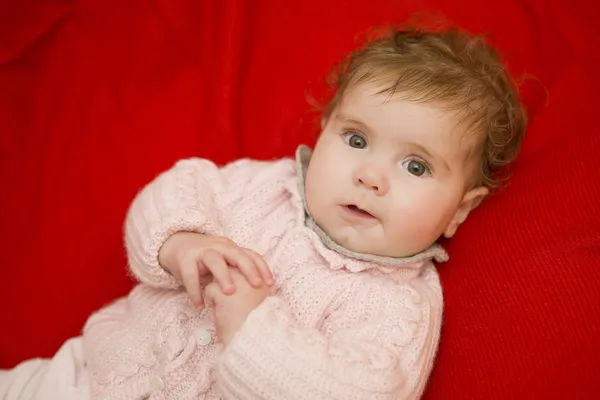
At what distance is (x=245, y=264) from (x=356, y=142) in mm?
288

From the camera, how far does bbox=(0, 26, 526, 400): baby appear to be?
91 centimetres

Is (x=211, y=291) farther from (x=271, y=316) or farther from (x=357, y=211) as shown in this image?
(x=357, y=211)

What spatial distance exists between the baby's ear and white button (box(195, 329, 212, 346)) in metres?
0.46

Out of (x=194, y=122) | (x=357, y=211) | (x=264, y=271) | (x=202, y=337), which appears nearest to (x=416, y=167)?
(x=357, y=211)

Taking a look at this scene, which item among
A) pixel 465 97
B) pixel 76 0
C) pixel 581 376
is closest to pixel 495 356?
pixel 581 376

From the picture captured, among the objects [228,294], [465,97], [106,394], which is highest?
[465,97]

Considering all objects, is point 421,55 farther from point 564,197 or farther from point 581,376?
point 581,376

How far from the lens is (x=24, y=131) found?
1.34 m

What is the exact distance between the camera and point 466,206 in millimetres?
1125

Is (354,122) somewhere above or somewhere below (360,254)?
above

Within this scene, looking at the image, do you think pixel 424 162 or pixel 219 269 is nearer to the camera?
pixel 219 269

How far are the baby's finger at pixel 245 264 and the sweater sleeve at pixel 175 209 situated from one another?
0.33 feet

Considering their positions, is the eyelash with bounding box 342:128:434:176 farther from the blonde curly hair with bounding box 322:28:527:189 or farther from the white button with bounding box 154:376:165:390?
the white button with bounding box 154:376:165:390

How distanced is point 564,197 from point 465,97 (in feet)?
0.79
